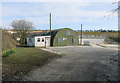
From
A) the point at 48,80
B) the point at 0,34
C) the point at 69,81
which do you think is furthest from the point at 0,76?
the point at 0,34

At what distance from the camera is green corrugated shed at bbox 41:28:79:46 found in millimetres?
29564

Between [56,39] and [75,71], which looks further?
[56,39]

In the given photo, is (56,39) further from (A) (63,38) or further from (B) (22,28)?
(B) (22,28)

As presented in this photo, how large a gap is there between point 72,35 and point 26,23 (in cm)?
1534

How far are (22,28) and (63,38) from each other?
1400 centimetres

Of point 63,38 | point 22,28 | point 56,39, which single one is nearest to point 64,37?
point 63,38

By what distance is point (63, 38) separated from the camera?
3133 centimetres

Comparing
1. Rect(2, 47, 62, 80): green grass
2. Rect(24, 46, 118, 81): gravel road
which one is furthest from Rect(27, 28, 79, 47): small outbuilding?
Rect(24, 46, 118, 81): gravel road

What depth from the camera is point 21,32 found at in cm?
3659

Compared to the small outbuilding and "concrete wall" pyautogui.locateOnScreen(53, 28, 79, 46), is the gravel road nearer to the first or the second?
the small outbuilding

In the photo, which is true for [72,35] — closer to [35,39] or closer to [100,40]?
[35,39]

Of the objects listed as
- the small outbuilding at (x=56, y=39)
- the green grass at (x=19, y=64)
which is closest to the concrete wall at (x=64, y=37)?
the small outbuilding at (x=56, y=39)

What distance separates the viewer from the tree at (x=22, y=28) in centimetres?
3631

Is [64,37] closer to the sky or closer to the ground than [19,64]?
closer to the sky
